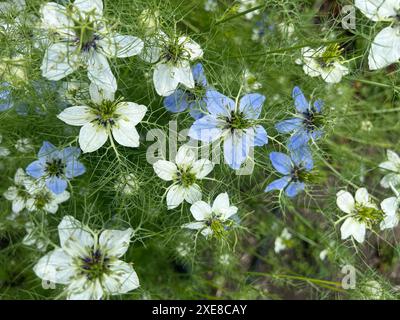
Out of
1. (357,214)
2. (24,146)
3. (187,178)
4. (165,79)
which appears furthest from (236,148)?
(24,146)

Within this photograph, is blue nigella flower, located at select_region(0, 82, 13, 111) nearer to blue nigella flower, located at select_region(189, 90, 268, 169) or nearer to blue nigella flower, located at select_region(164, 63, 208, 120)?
blue nigella flower, located at select_region(164, 63, 208, 120)

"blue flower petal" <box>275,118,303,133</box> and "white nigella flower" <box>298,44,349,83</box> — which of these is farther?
"white nigella flower" <box>298,44,349,83</box>

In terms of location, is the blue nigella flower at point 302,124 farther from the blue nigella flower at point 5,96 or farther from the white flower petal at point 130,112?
the blue nigella flower at point 5,96

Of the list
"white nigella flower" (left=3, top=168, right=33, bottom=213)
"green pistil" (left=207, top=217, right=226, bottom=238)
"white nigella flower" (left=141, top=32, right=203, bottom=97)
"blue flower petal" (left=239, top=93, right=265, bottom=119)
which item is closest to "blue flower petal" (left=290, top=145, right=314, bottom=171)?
"blue flower petal" (left=239, top=93, right=265, bottom=119)

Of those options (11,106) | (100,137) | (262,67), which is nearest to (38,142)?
(11,106)

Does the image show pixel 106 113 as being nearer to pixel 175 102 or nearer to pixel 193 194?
pixel 175 102
